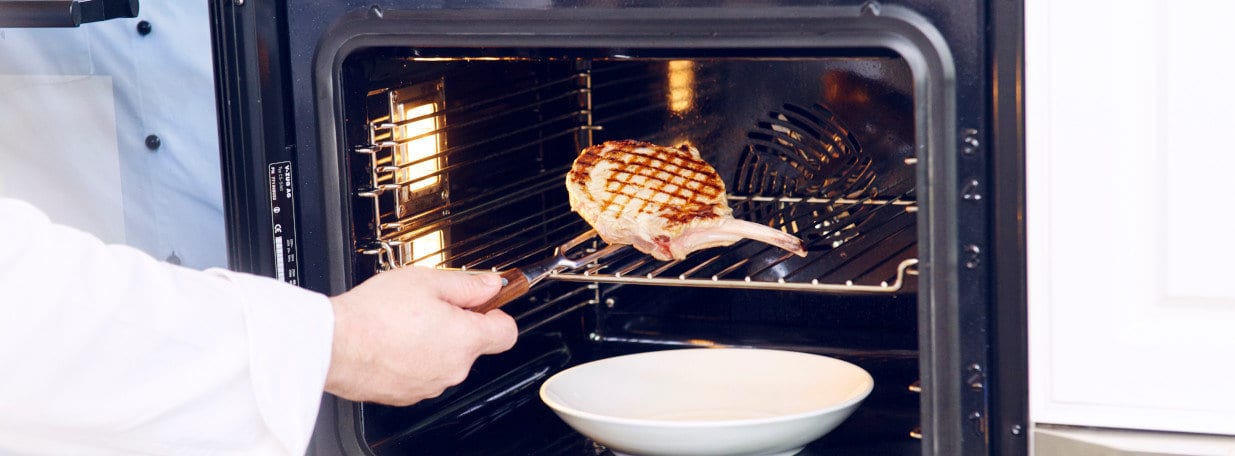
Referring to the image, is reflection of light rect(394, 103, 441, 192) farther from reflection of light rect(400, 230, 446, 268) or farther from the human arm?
the human arm

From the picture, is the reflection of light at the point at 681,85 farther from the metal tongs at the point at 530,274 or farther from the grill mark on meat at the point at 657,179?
the metal tongs at the point at 530,274

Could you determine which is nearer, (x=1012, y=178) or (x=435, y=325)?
(x=1012, y=178)

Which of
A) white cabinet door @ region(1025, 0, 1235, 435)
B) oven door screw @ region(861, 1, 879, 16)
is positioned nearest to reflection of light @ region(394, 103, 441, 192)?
oven door screw @ region(861, 1, 879, 16)

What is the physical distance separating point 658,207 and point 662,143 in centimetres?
24

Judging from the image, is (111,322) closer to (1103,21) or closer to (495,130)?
(495,130)

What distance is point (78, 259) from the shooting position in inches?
36.4

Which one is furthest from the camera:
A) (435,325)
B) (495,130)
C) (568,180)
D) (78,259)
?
(495,130)

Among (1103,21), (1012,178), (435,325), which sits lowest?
(435,325)

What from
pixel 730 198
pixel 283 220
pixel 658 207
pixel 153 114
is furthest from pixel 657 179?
pixel 153 114

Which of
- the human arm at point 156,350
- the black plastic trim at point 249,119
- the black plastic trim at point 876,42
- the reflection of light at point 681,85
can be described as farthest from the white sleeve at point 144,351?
the reflection of light at point 681,85

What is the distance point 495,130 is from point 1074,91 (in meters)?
0.74

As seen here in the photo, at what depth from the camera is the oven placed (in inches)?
40.2

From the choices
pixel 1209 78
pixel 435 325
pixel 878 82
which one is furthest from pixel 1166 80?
pixel 435 325

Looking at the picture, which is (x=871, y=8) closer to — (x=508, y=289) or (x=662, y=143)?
(x=508, y=289)
